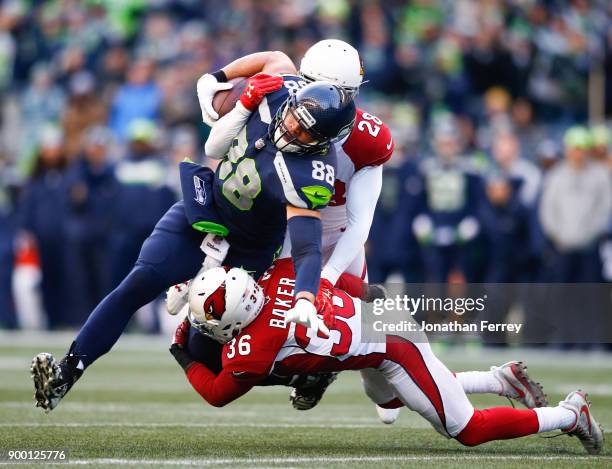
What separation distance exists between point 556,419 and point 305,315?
4.33 feet

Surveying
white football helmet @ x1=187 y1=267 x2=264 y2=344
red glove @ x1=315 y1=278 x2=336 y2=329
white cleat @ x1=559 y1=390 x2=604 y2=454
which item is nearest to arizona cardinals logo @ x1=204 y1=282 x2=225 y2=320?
white football helmet @ x1=187 y1=267 x2=264 y2=344

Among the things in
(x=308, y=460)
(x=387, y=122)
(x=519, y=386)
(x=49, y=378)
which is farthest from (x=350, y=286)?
(x=387, y=122)

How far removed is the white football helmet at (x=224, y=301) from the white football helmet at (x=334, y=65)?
3.62ft

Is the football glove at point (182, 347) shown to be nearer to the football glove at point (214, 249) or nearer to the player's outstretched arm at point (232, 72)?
the football glove at point (214, 249)

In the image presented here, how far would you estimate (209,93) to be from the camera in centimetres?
653

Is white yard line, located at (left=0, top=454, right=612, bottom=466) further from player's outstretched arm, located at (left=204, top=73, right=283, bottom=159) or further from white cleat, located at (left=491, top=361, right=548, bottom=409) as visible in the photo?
player's outstretched arm, located at (left=204, top=73, right=283, bottom=159)

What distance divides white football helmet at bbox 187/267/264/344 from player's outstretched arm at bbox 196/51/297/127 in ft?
3.13

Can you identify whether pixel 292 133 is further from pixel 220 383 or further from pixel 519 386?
pixel 519 386

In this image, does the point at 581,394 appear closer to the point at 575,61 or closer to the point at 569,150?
the point at 569,150

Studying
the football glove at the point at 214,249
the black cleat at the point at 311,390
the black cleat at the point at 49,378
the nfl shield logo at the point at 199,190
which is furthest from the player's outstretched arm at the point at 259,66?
the black cleat at the point at 49,378

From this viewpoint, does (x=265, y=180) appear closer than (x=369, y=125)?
Yes

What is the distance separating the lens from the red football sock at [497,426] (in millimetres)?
5980

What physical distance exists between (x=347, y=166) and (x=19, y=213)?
29.6 feet

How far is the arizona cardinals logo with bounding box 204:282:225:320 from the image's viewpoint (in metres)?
5.75
